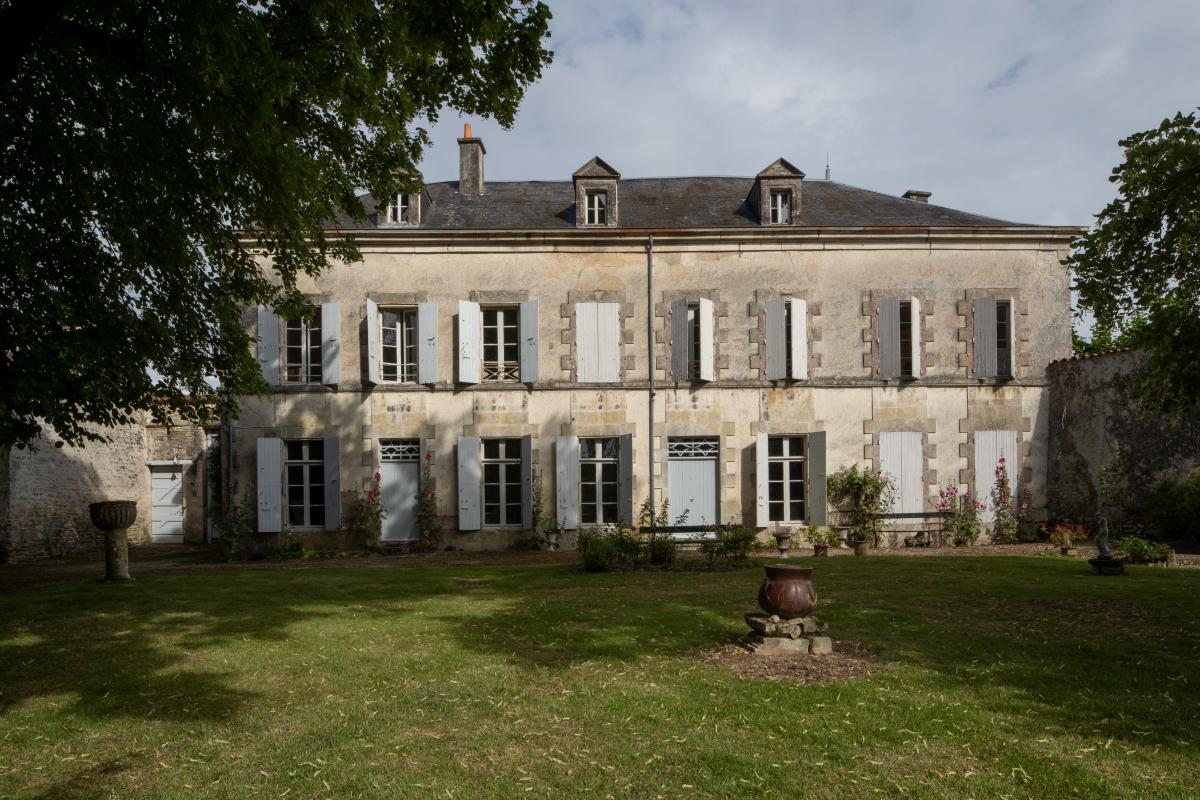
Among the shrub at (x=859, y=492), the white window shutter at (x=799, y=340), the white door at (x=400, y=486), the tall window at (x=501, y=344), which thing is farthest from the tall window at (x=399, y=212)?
the shrub at (x=859, y=492)

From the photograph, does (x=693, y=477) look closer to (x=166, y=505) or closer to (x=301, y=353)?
(x=301, y=353)

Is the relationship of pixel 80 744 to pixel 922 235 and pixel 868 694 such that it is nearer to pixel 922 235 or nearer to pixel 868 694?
pixel 868 694

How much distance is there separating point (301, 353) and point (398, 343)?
5.41ft

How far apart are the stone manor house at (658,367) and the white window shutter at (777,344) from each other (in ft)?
0.19

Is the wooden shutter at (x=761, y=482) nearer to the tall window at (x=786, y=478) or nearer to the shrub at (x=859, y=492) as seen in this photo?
the tall window at (x=786, y=478)

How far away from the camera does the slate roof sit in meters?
14.1

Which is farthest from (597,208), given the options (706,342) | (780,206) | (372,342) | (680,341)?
(372,342)

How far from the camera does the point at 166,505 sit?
1772 centimetres

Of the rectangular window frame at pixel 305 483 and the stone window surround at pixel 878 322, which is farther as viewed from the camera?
the stone window surround at pixel 878 322

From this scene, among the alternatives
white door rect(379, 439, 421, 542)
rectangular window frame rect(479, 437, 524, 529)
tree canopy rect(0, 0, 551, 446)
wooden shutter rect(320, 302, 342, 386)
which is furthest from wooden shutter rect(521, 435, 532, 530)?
tree canopy rect(0, 0, 551, 446)

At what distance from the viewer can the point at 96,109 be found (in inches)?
244

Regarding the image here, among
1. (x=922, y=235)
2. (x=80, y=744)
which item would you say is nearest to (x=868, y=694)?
(x=80, y=744)

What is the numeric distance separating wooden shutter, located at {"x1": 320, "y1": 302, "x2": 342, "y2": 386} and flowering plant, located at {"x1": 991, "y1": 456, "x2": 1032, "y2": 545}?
37.0 ft

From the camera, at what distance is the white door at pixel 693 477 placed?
1374 centimetres
